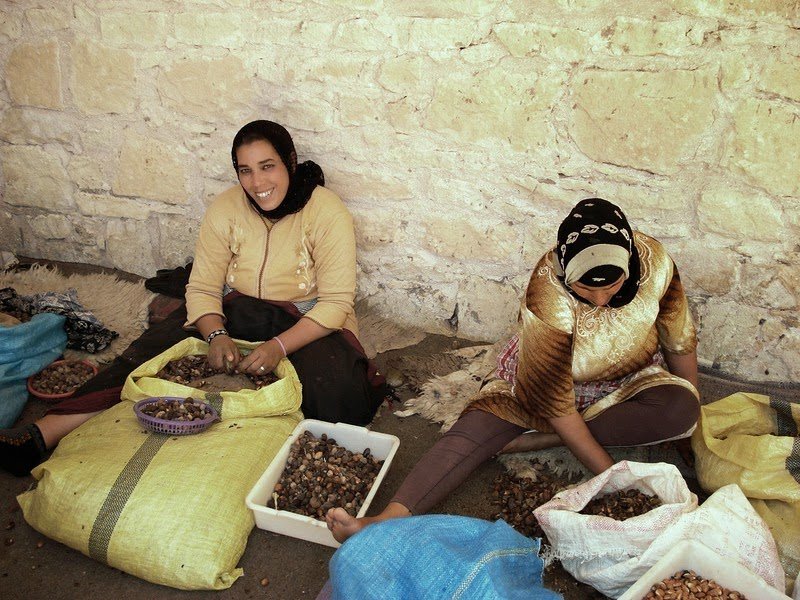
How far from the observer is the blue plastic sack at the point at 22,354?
2768 millimetres

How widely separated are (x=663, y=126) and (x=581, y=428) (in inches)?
46.3

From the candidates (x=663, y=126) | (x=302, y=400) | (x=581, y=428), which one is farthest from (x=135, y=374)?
(x=663, y=126)

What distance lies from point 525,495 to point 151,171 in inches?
90.8

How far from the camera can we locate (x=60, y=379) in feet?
9.70

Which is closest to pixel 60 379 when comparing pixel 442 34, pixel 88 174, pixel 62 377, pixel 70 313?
pixel 62 377

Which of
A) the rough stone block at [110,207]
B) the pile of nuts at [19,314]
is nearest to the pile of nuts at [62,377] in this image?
the pile of nuts at [19,314]

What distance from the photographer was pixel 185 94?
3232 mm

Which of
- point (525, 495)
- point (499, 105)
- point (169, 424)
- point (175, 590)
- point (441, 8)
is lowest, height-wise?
point (175, 590)

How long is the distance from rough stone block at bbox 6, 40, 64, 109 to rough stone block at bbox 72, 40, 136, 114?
0.10 m

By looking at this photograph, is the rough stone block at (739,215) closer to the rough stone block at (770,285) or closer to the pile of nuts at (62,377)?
the rough stone block at (770,285)

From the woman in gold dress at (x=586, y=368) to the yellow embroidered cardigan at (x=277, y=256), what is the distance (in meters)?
0.77

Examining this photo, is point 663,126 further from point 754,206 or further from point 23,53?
point 23,53

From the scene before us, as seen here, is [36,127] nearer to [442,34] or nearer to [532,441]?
[442,34]

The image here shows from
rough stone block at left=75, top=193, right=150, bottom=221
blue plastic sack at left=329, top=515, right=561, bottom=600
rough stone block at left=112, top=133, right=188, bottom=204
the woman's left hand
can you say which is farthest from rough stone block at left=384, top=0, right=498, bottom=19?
blue plastic sack at left=329, top=515, right=561, bottom=600
